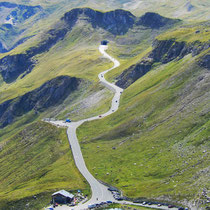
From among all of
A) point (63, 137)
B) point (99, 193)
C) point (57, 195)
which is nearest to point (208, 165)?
point (99, 193)

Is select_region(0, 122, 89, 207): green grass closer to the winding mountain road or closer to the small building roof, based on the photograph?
Result: the winding mountain road

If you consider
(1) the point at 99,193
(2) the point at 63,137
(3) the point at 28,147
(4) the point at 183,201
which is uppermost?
(4) the point at 183,201

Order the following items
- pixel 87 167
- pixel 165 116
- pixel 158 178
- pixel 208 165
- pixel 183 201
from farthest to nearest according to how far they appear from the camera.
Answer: pixel 165 116, pixel 87 167, pixel 158 178, pixel 208 165, pixel 183 201

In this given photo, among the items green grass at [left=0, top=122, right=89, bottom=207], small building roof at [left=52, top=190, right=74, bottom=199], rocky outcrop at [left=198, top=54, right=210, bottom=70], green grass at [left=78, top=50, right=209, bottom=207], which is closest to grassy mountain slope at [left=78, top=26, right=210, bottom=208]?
green grass at [left=78, top=50, right=209, bottom=207]

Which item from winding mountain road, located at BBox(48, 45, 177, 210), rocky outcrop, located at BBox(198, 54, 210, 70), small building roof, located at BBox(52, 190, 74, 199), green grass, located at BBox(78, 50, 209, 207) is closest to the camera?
winding mountain road, located at BBox(48, 45, 177, 210)

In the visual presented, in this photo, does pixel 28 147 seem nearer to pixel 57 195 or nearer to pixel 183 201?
pixel 57 195

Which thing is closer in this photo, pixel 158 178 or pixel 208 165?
pixel 208 165

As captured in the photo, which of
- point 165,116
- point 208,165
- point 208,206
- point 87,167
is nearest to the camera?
point 208,206
